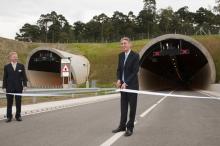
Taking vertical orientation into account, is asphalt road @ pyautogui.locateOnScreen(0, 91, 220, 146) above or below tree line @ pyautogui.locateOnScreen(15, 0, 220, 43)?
below

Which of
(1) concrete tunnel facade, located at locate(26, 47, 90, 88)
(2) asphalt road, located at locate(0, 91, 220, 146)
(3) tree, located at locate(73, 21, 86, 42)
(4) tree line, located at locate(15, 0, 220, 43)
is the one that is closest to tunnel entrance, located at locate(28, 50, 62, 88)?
(1) concrete tunnel facade, located at locate(26, 47, 90, 88)

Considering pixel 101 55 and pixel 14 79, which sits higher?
pixel 101 55

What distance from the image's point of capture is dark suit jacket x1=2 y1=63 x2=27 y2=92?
44.5 feet

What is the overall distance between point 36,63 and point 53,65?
3.18m

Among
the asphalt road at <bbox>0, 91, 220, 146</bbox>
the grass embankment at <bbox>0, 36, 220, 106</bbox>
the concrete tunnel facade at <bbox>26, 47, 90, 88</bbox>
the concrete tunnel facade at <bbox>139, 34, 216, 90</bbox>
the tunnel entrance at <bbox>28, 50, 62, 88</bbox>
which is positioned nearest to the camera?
the asphalt road at <bbox>0, 91, 220, 146</bbox>

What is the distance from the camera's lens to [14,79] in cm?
1363

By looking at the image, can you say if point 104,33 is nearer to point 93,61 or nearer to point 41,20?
point 41,20

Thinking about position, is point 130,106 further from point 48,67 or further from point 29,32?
point 29,32

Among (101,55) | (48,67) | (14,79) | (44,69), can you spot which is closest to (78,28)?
(101,55)

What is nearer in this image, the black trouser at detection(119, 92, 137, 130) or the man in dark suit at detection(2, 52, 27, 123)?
the black trouser at detection(119, 92, 137, 130)

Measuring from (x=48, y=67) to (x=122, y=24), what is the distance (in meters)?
120

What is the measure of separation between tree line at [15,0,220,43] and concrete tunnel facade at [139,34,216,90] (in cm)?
9633

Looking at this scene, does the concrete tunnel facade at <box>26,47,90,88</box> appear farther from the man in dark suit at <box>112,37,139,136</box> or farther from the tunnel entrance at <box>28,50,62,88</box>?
the man in dark suit at <box>112,37,139,136</box>

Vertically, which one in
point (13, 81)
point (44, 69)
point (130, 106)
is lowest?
point (130, 106)
